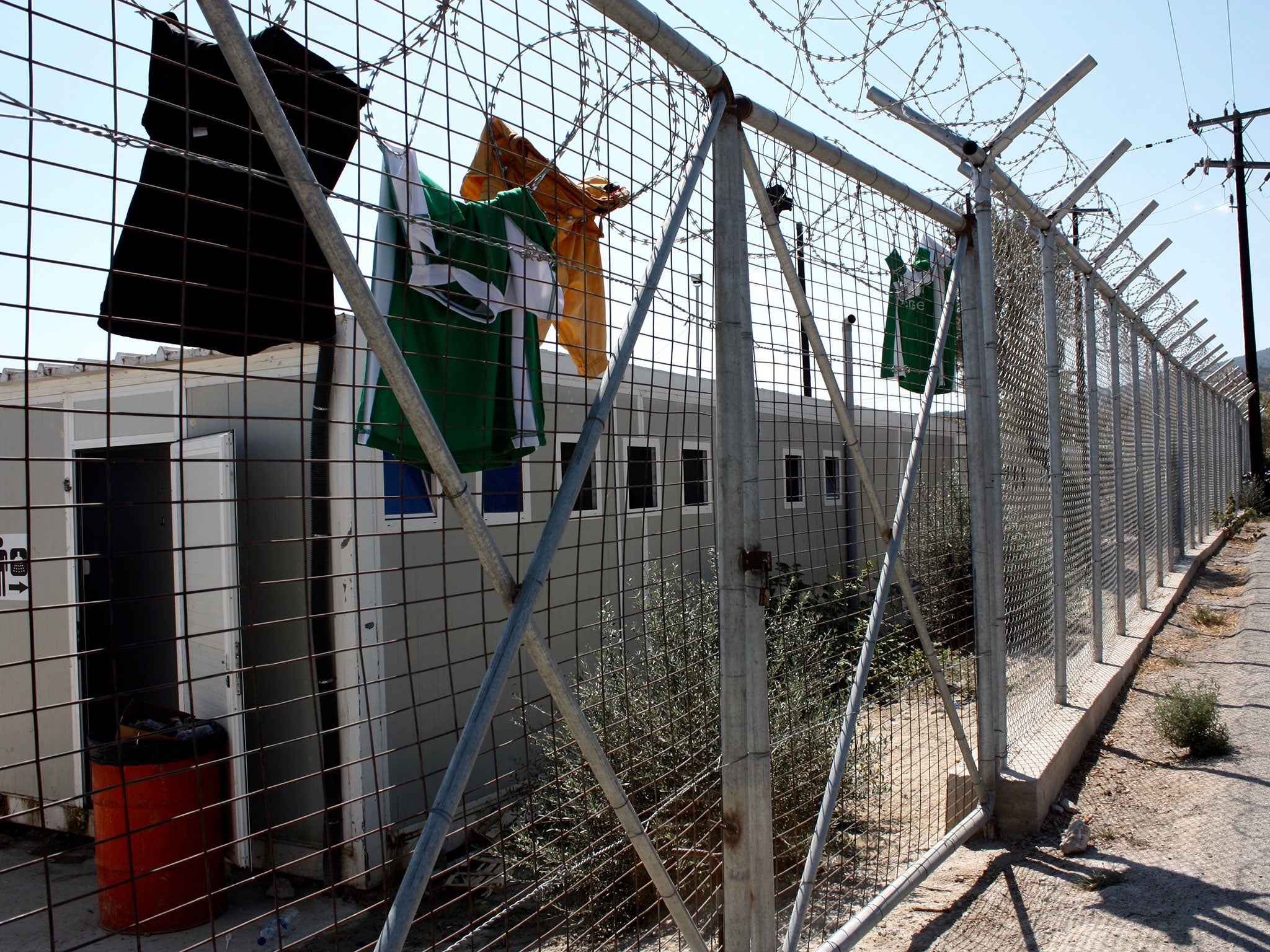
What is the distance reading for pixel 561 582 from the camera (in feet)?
22.0

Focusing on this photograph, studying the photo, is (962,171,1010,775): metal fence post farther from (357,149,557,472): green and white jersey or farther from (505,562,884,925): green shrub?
(357,149,557,472): green and white jersey

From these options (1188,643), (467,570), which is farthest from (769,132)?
(1188,643)

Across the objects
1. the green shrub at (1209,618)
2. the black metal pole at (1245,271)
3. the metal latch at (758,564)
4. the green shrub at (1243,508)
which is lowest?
the green shrub at (1209,618)

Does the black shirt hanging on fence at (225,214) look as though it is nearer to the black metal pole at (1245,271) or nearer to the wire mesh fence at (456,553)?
the wire mesh fence at (456,553)

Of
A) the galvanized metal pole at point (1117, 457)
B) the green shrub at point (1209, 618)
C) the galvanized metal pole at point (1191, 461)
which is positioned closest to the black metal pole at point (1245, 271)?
the galvanized metal pole at point (1191, 461)

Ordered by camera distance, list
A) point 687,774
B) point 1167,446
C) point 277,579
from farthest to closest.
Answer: point 1167,446 < point 277,579 < point 687,774

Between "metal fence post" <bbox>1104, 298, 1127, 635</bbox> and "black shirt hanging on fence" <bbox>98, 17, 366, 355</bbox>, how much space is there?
603 centimetres

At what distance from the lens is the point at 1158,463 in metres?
8.98

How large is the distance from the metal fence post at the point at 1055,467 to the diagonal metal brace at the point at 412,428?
3.45 metres

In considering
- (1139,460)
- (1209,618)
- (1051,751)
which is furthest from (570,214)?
(1209,618)

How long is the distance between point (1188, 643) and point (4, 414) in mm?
9336

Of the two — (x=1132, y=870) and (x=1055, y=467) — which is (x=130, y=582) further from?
(x=1132, y=870)

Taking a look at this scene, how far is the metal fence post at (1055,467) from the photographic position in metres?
4.52

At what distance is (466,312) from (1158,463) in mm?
8826
